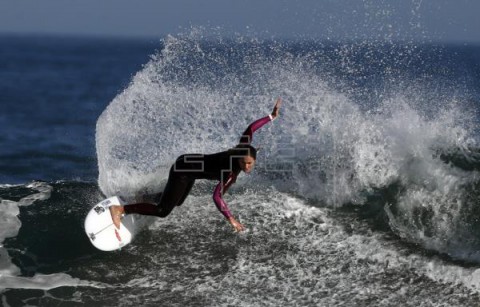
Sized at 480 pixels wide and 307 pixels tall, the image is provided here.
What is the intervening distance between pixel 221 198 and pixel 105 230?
1.63m

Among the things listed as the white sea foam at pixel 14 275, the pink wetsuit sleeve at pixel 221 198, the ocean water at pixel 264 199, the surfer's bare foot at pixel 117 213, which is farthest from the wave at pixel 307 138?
the pink wetsuit sleeve at pixel 221 198

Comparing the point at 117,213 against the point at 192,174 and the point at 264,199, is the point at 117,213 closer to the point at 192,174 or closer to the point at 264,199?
the point at 192,174

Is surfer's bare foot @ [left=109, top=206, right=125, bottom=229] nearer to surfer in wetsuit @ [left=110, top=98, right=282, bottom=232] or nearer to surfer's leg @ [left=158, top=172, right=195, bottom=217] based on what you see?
surfer in wetsuit @ [left=110, top=98, right=282, bottom=232]

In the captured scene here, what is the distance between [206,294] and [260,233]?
164 cm

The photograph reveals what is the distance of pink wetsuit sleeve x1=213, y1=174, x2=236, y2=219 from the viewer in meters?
7.36

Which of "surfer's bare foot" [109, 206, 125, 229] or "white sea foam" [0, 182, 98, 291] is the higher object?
"surfer's bare foot" [109, 206, 125, 229]

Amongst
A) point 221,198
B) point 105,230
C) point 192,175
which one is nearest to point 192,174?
point 192,175

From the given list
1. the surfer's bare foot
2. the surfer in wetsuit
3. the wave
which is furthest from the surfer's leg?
the wave

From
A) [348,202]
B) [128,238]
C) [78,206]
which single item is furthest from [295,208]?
[78,206]

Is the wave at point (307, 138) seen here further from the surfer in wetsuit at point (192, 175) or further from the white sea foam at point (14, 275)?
the surfer in wetsuit at point (192, 175)

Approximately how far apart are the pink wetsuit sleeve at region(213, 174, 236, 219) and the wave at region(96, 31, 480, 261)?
221cm

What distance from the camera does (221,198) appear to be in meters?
7.51

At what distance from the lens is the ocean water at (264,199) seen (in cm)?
716

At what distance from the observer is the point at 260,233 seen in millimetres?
8422
